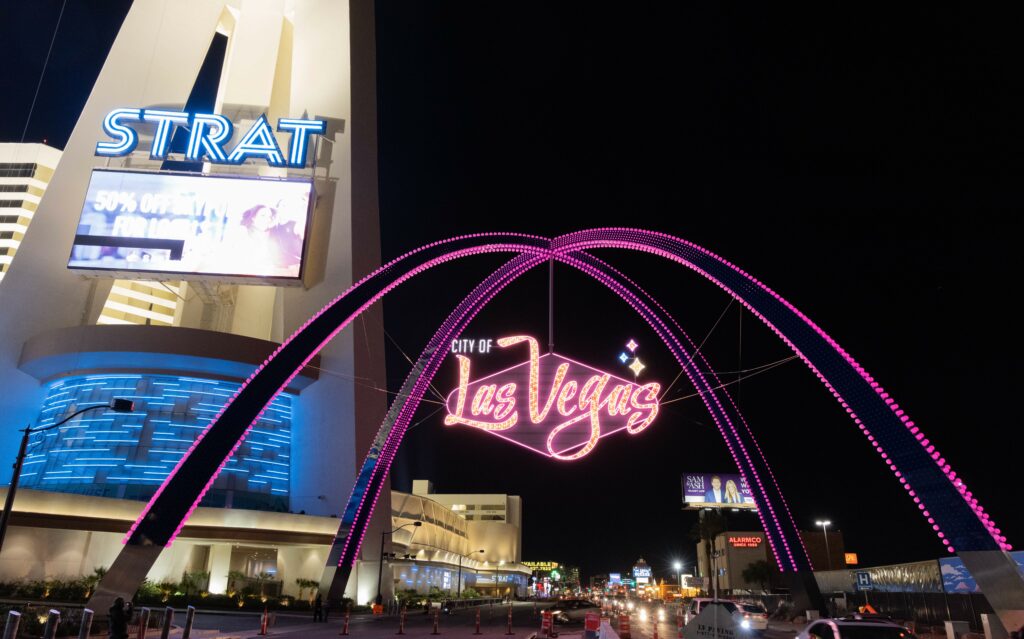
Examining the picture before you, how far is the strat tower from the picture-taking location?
44.0 metres

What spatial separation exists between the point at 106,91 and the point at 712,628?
55828 mm

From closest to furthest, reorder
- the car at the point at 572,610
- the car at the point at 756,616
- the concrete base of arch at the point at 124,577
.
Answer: the concrete base of arch at the point at 124,577 < the car at the point at 756,616 < the car at the point at 572,610

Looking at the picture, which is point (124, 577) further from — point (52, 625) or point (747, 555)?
point (747, 555)

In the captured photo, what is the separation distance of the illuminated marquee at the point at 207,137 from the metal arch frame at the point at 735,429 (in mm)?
23130

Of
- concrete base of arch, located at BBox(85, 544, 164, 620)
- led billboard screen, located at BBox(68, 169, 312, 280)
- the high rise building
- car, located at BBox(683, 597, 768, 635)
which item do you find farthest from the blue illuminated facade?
car, located at BBox(683, 597, 768, 635)

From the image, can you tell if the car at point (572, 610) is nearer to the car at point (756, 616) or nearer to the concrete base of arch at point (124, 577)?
the car at point (756, 616)

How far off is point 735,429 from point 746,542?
69.1 metres

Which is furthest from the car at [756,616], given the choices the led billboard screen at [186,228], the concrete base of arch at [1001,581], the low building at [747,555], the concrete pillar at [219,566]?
the low building at [747,555]

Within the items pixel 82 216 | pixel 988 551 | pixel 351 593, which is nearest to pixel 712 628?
pixel 988 551

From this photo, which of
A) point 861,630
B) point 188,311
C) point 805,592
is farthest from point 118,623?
point 188,311

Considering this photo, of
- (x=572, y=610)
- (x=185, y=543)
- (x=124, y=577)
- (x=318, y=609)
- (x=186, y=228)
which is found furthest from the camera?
(x=185, y=543)

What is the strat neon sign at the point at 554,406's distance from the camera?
26109mm

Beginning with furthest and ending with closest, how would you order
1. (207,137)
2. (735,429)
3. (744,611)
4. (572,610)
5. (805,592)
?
(207,137) → (572,610) → (735,429) → (744,611) → (805,592)

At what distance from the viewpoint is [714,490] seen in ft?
259
